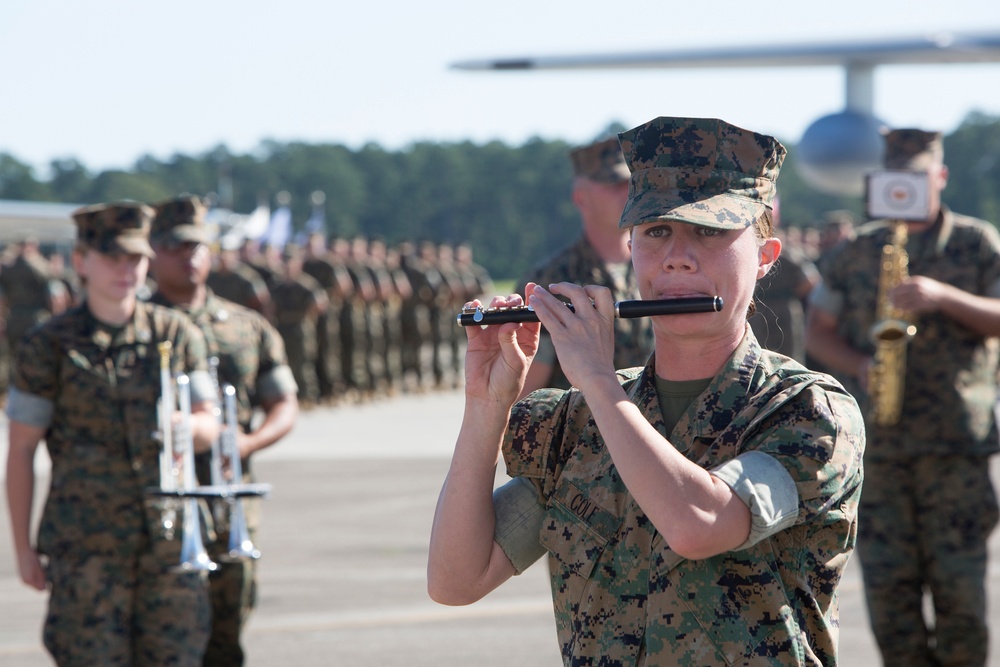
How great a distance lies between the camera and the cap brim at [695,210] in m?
2.60

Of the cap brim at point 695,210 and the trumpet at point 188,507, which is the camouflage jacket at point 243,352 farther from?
the cap brim at point 695,210

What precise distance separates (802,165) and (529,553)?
18.6 m

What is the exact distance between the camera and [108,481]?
5.43m

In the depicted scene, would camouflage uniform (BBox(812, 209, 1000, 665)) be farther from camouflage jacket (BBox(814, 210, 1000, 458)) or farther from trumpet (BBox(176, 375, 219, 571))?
trumpet (BBox(176, 375, 219, 571))

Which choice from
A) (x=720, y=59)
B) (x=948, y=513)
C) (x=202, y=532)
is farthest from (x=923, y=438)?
(x=720, y=59)

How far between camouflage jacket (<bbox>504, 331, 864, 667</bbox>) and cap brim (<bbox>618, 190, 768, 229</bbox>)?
0.26 m

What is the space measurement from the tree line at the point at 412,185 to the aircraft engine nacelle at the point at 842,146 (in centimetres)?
6144

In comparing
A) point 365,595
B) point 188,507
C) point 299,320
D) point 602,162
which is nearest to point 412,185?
point 299,320

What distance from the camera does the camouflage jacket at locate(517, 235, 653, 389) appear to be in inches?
220

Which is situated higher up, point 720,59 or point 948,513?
point 720,59

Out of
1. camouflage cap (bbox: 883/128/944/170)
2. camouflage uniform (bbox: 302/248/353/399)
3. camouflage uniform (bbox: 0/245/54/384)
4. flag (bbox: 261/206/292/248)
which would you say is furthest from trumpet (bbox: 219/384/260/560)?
flag (bbox: 261/206/292/248)

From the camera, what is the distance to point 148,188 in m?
96.1

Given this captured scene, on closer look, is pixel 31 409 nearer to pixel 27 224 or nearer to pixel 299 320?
pixel 299 320

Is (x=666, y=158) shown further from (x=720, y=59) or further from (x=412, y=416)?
(x=720, y=59)
